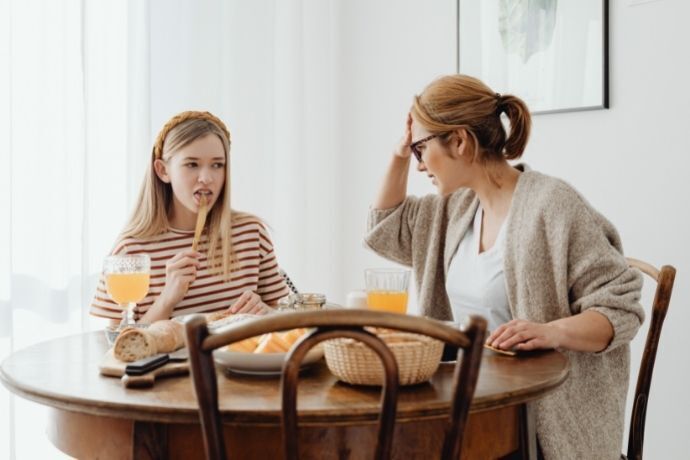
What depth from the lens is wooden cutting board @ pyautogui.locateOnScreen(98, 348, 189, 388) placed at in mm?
1174

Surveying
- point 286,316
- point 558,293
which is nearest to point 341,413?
point 286,316

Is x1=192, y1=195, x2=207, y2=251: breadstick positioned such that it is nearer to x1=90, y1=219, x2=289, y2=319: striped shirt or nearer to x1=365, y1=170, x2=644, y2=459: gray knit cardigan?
x1=90, y1=219, x2=289, y2=319: striped shirt

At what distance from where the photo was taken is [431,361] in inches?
45.5

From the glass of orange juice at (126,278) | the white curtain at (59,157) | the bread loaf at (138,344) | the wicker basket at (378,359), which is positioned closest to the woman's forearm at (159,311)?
the glass of orange juice at (126,278)

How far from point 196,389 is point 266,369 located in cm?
30

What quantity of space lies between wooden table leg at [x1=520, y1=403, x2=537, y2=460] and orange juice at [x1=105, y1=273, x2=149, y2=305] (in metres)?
0.86

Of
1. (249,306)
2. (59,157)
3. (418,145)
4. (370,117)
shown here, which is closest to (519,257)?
(418,145)

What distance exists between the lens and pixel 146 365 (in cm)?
122

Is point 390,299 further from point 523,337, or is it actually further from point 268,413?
point 268,413

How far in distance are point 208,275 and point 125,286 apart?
1.65ft

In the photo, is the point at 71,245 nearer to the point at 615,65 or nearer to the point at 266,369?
the point at 266,369

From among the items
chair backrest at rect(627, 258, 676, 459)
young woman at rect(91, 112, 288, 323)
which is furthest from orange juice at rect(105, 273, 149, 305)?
chair backrest at rect(627, 258, 676, 459)

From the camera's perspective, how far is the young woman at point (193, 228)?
2064mm

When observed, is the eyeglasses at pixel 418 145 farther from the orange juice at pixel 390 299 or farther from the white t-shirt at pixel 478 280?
the orange juice at pixel 390 299
